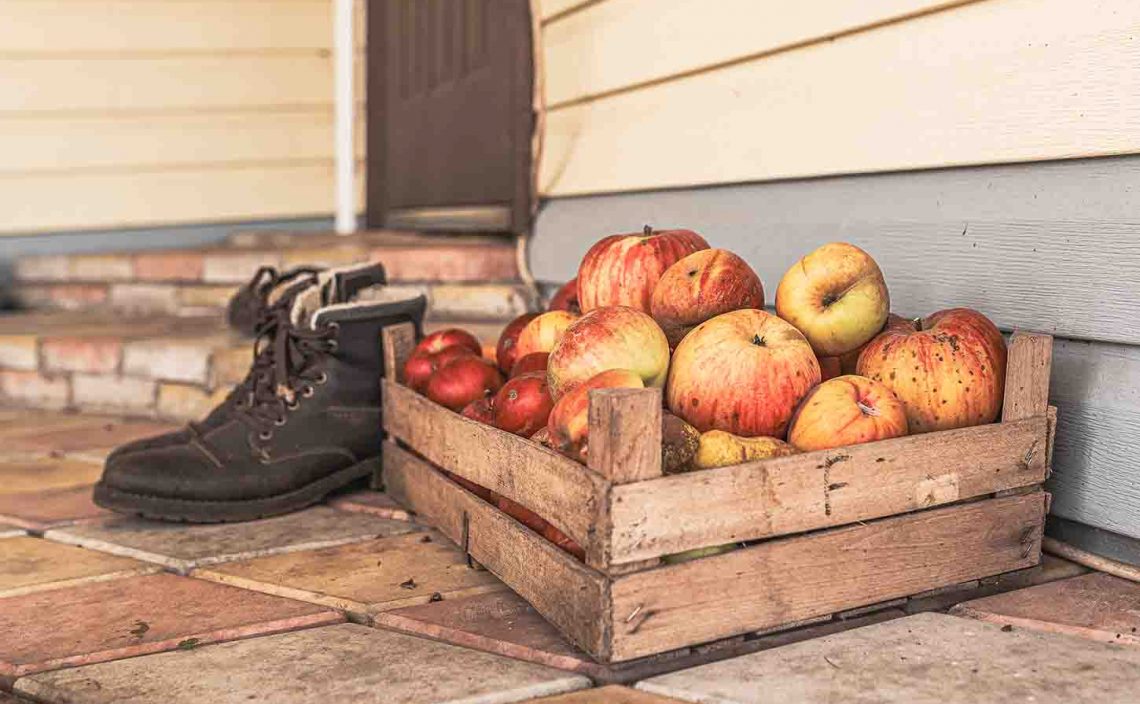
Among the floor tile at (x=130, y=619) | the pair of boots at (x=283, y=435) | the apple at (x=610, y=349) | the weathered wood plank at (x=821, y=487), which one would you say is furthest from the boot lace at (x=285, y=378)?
the weathered wood plank at (x=821, y=487)

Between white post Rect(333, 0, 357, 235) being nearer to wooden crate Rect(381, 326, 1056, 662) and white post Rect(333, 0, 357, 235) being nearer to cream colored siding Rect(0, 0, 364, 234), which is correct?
cream colored siding Rect(0, 0, 364, 234)

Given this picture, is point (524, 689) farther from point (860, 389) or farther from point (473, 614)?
point (860, 389)

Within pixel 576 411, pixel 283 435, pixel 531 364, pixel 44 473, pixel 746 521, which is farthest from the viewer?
pixel 44 473

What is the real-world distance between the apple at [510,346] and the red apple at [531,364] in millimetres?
126

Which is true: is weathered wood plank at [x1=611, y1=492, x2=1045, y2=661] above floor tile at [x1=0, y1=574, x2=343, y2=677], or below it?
above

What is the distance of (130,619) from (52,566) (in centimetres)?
39

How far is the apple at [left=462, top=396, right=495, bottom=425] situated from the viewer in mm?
1999

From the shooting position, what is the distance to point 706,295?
1896 mm

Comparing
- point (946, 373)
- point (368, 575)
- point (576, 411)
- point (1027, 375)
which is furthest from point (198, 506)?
point (1027, 375)

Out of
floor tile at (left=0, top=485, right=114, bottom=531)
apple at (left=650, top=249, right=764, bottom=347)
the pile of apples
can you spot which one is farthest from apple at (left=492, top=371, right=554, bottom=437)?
floor tile at (left=0, top=485, right=114, bottom=531)

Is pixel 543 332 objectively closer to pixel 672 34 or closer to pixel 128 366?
pixel 672 34

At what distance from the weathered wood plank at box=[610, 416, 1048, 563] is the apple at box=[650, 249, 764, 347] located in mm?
383

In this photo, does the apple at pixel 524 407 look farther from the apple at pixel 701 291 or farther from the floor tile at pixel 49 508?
the floor tile at pixel 49 508

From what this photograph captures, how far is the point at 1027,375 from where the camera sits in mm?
1774
